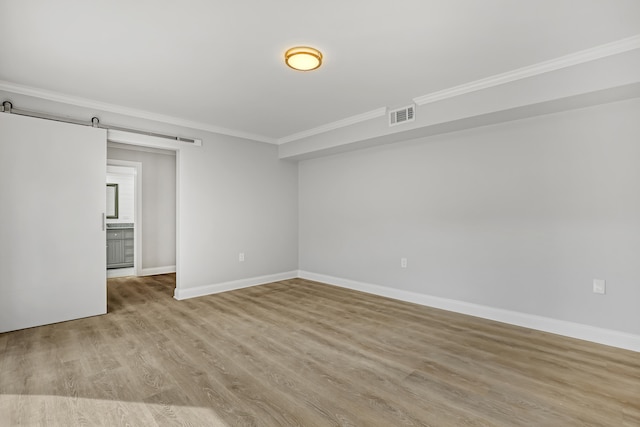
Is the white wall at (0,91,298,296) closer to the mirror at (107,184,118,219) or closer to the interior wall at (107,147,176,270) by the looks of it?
the interior wall at (107,147,176,270)

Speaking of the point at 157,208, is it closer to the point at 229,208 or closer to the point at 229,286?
the point at 229,208

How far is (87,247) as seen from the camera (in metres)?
3.66

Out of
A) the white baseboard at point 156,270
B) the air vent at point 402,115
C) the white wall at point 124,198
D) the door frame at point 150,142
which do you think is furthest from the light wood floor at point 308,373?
the white wall at point 124,198

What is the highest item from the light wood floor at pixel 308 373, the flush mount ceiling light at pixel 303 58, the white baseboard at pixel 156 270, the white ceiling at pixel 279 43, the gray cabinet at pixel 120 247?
the white ceiling at pixel 279 43

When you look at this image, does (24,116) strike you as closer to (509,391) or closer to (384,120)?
(384,120)

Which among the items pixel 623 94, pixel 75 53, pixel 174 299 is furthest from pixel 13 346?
pixel 623 94

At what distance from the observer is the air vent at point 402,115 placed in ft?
12.4

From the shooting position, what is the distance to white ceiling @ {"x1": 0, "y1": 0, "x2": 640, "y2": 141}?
2080mm

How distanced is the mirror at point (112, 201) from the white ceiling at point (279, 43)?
12.9 ft

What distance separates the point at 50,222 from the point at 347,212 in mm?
3801

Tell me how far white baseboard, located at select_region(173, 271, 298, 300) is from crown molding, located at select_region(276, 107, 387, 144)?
2.40 m

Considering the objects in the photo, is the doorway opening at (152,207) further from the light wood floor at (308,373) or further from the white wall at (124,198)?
the light wood floor at (308,373)

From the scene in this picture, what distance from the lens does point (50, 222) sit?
3434mm

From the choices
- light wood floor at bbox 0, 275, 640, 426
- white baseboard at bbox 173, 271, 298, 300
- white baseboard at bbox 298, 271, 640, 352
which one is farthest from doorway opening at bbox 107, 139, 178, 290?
white baseboard at bbox 298, 271, 640, 352
